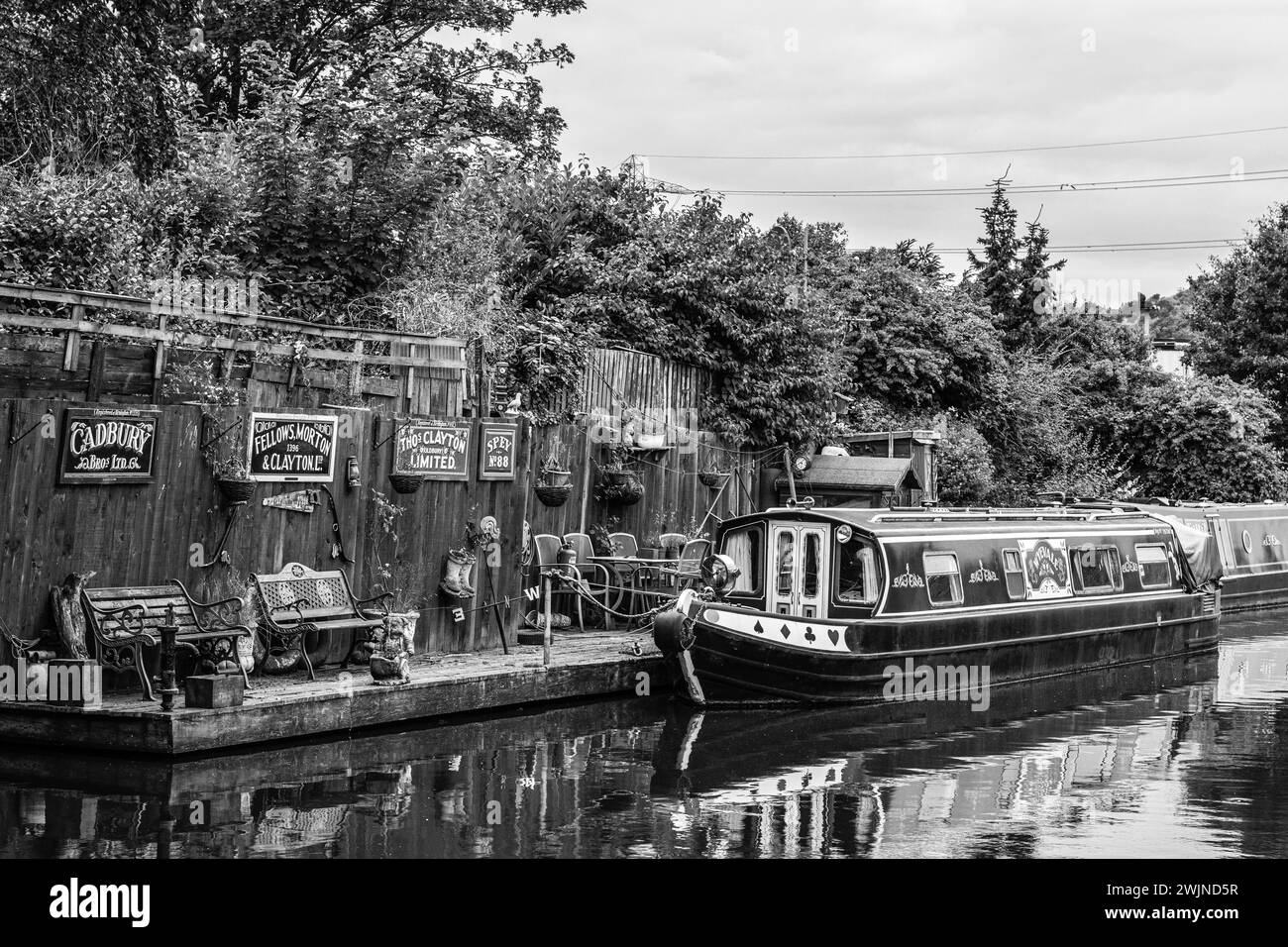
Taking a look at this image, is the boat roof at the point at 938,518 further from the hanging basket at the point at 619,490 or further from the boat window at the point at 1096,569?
the hanging basket at the point at 619,490

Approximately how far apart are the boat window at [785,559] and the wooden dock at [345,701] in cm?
165

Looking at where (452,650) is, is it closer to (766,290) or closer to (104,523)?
(104,523)

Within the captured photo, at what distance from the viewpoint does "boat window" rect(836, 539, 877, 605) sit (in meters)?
15.8

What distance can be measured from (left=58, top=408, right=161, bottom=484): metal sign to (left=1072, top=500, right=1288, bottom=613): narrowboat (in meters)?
19.3

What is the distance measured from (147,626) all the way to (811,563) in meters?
7.42

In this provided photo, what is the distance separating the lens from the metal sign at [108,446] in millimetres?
11180

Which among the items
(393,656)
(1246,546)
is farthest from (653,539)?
(1246,546)

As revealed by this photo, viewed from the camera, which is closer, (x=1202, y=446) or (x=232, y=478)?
(x=232, y=478)

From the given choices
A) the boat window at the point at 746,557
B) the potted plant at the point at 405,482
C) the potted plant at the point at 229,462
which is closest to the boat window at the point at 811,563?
the boat window at the point at 746,557

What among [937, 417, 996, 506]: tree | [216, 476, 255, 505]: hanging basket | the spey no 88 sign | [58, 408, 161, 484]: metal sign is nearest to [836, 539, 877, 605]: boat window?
the spey no 88 sign

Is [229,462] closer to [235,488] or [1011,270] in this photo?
[235,488]

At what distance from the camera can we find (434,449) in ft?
46.4
